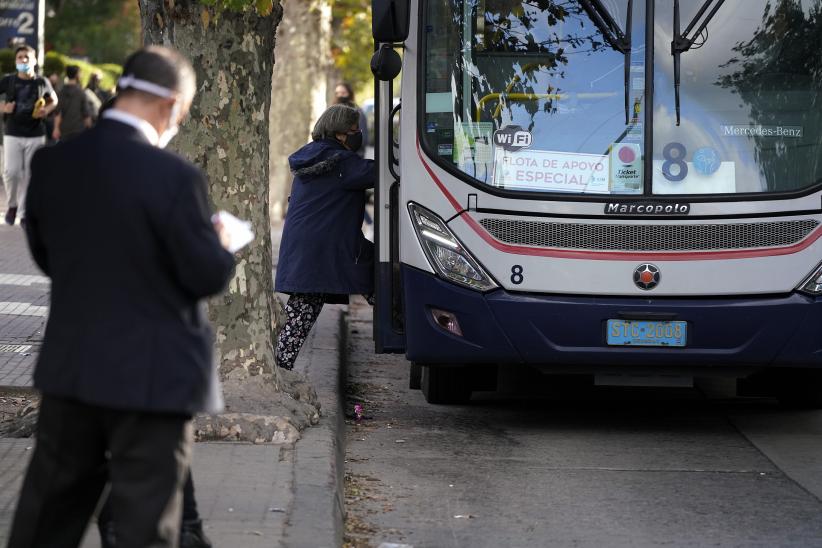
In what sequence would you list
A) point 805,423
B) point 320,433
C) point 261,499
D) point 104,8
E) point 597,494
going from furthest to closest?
point 104,8 < point 805,423 < point 320,433 < point 597,494 < point 261,499

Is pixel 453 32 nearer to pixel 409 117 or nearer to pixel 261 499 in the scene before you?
pixel 409 117

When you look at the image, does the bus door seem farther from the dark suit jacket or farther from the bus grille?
the dark suit jacket

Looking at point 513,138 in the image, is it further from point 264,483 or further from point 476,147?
point 264,483

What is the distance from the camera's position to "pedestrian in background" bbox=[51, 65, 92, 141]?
1945 centimetres

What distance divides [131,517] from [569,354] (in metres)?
4.45

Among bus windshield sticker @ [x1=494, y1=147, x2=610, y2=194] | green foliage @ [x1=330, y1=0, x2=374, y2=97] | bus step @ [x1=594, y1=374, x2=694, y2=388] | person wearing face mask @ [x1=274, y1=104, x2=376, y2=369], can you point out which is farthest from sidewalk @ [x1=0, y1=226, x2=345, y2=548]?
green foliage @ [x1=330, y1=0, x2=374, y2=97]

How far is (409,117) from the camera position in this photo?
320 inches

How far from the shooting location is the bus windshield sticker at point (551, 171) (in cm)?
800

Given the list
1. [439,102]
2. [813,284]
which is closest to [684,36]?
[439,102]

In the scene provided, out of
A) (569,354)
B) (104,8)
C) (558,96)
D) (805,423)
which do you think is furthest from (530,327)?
(104,8)

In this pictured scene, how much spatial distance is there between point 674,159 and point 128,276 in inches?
187

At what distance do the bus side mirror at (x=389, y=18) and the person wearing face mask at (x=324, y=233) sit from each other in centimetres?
117

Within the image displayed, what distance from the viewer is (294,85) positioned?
78.3 ft

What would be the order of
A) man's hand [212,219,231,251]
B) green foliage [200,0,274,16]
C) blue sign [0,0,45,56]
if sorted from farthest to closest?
blue sign [0,0,45,56] → green foliage [200,0,274,16] → man's hand [212,219,231,251]
